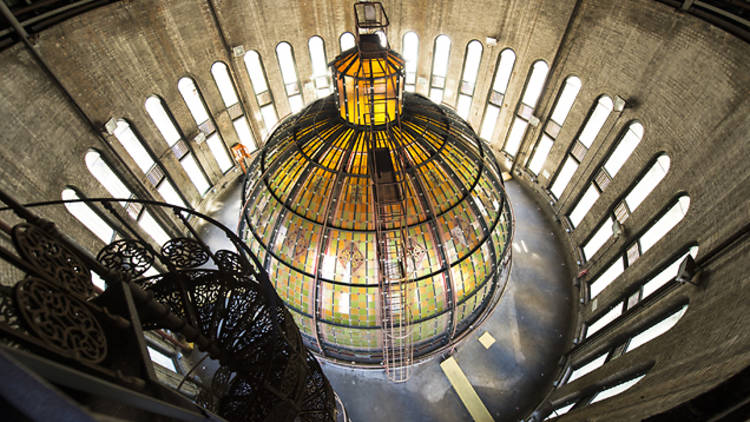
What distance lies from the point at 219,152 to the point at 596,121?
65.6 ft

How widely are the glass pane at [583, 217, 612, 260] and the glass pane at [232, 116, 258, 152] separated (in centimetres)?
1995

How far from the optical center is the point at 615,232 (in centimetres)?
1542

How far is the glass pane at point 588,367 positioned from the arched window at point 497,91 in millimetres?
14486

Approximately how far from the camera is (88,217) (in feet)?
45.1

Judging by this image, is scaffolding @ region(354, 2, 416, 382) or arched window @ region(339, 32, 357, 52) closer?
scaffolding @ region(354, 2, 416, 382)

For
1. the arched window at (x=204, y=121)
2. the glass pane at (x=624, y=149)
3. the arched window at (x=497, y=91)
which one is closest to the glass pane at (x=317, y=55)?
the arched window at (x=204, y=121)

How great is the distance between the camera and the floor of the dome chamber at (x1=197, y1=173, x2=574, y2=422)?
50.6 feet

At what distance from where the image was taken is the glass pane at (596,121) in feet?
52.7

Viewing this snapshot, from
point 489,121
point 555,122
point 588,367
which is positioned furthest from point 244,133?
point 588,367

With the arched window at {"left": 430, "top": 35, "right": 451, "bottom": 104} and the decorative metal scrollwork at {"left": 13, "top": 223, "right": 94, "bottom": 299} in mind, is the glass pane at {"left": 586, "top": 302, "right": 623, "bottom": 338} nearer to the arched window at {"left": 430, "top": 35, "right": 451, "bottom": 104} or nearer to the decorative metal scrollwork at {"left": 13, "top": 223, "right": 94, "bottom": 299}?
the arched window at {"left": 430, "top": 35, "right": 451, "bottom": 104}

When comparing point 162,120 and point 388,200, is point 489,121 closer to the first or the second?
point 388,200

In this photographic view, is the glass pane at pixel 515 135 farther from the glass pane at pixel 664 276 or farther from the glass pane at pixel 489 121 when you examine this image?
the glass pane at pixel 664 276

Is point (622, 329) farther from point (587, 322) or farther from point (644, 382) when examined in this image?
point (644, 382)

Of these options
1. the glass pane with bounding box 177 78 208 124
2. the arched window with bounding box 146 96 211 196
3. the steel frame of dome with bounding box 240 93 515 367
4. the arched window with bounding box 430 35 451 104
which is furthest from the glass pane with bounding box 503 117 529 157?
the arched window with bounding box 146 96 211 196
